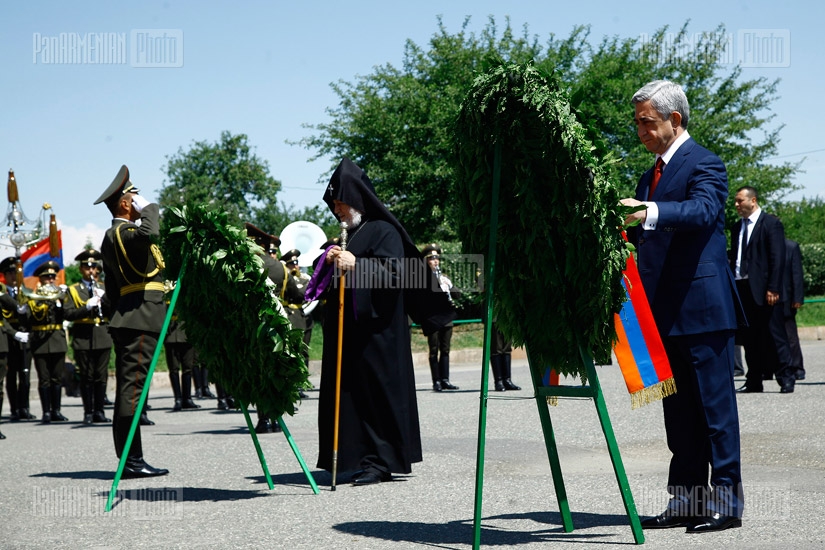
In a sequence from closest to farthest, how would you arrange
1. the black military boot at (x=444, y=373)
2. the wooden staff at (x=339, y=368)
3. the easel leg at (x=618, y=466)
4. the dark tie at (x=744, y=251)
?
the easel leg at (x=618, y=466), the wooden staff at (x=339, y=368), the dark tie at (x=744, y=251), the black military boot at (x=444, y=373)

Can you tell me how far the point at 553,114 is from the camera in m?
4.88

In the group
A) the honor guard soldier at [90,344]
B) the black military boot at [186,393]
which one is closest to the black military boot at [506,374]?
the black military boot at [186,393]

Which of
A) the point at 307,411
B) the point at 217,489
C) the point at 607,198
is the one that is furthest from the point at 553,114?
the point at 307,411

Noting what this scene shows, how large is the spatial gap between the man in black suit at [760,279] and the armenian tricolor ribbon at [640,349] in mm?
7920

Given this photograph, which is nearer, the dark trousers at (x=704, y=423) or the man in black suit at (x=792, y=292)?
the dark trousers at (x=704, y=423)

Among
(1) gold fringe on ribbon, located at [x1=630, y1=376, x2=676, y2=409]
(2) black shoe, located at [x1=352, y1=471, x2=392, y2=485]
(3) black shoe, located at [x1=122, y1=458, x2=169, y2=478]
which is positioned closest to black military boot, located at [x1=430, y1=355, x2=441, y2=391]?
(3) black shoe, located at [x1=122, y1=458, x2=169, y2=478]

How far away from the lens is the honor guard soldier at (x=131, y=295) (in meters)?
8.13

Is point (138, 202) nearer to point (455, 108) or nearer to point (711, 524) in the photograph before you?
point (711, 524)

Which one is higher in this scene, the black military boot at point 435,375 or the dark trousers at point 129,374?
the dark trousers at point 129,374

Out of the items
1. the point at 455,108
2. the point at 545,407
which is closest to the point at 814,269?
the point at 455,108

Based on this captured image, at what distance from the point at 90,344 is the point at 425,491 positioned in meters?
8.77

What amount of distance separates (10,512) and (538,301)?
3738mm

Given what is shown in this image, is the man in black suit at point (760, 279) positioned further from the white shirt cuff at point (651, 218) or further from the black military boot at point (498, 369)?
the white shirt cuff at point (651, 218)

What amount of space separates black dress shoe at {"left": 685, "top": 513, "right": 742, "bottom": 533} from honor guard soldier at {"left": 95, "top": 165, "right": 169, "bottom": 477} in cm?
445
